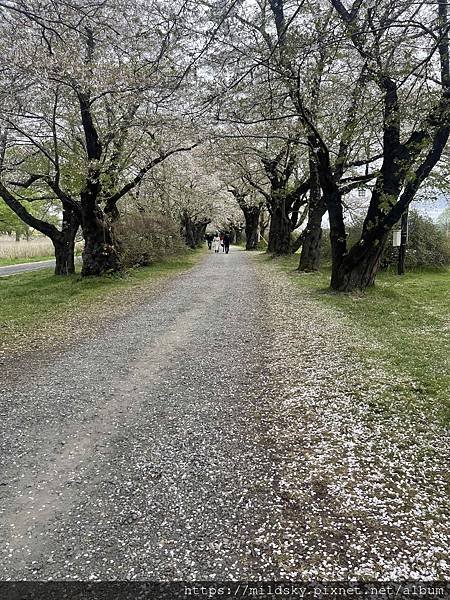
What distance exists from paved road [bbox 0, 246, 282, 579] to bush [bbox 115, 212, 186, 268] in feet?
43.3

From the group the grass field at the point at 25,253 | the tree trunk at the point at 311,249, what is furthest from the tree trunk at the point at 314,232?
the grass field at the point at 25,253

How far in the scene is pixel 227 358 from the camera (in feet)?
19.7

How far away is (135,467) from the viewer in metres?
3.25

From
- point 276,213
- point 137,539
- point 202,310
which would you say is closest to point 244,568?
point 137,539

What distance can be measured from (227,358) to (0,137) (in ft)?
41.6

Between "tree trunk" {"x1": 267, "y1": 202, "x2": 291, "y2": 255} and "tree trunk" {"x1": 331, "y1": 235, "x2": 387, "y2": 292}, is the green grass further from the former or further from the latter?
"tree trunk" {"x1": 331, "y1": 235, "x2": 387, "y2": 292}

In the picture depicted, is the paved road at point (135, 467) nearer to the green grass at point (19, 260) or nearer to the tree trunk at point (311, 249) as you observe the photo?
the tree trunk at point (311, 249)

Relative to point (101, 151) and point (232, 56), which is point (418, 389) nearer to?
point (232, 56)

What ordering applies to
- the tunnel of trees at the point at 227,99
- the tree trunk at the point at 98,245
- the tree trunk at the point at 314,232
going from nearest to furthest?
the tunnel of trees at the point at 227,99, the tree trunk at the point at 98,245, the tree trunk at the point at 314,232

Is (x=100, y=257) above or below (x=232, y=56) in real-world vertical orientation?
below

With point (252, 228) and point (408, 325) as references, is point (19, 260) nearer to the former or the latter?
point (252, 228)

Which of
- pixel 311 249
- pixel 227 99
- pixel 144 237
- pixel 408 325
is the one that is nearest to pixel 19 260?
pixel 144 237

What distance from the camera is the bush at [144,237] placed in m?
19.1

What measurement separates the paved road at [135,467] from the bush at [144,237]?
43.3 ft
